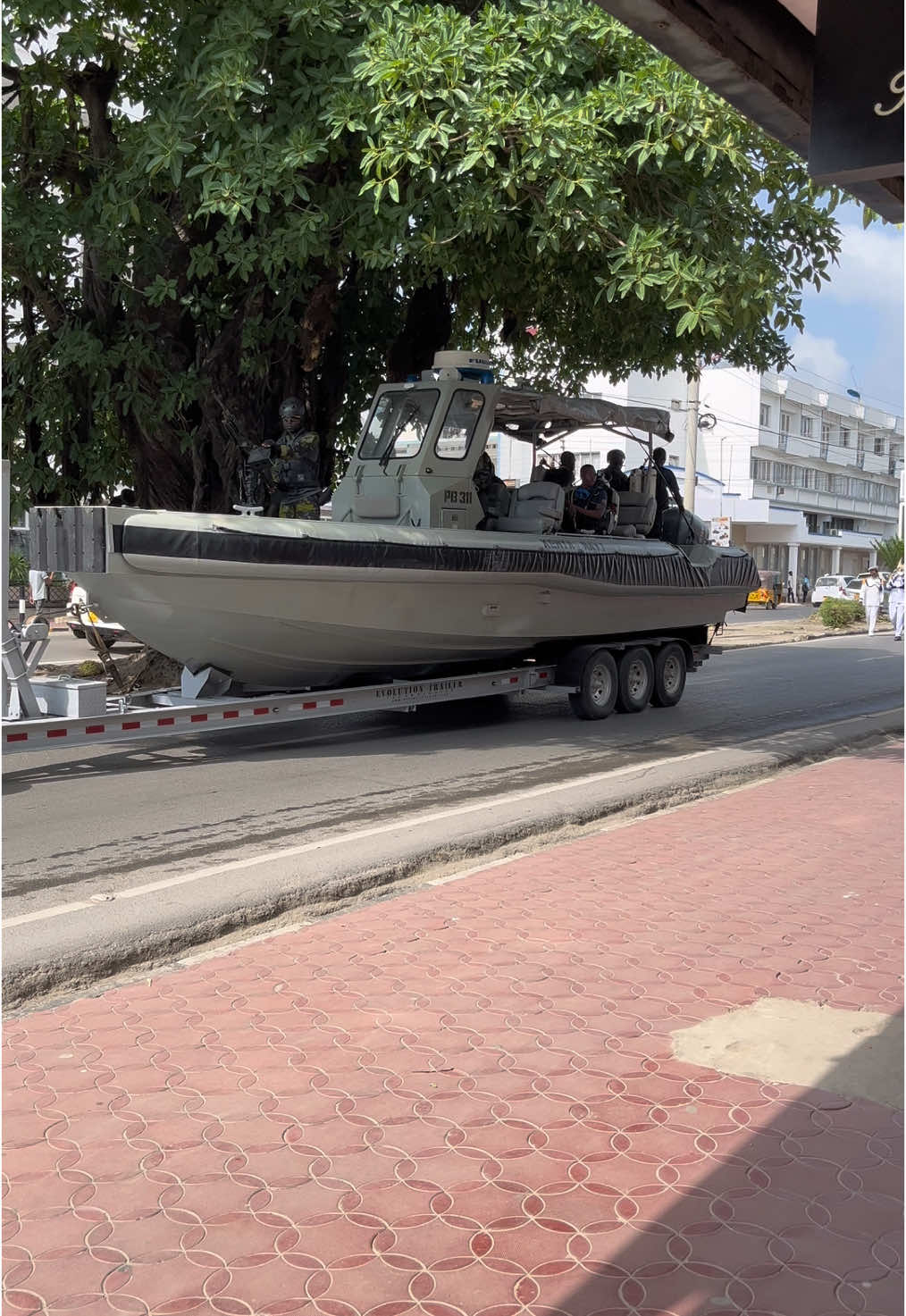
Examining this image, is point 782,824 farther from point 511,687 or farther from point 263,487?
point 263,487

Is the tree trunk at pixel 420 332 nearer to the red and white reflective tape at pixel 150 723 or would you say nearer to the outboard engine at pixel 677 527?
the outboard engine at pixel 677 527

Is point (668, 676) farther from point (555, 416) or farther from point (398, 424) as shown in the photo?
point (398, 424)

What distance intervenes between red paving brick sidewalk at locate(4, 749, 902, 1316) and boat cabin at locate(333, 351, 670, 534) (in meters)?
6.89

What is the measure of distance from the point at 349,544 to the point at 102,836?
3.81m

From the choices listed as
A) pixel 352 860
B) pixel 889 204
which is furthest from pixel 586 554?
pixel 889 204

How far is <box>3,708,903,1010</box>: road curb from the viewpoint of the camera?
5430 millimetres

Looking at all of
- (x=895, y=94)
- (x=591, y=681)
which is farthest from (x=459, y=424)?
(x=895, y=94)

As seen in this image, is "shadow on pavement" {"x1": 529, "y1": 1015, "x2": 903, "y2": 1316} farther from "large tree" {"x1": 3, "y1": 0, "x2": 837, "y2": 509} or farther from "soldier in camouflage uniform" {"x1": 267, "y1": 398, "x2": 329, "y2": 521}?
"soldier in camouflage uniform" {"x1": 267, "y1": 398, "x2": 329, "y2": 521}

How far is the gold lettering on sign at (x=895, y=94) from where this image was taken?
336cm

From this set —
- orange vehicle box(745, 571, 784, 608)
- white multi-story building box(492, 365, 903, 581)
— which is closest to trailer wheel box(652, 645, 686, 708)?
orange vehicle box(745, 571, 784, 608)

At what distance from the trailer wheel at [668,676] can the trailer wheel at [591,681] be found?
1.06 meters

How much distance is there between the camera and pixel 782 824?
8.45 metres

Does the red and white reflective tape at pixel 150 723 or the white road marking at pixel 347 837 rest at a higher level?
the red and white reflective tape at pixel 150 723

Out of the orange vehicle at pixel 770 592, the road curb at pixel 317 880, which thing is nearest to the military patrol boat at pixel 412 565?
the road curb at pixel 317 880
